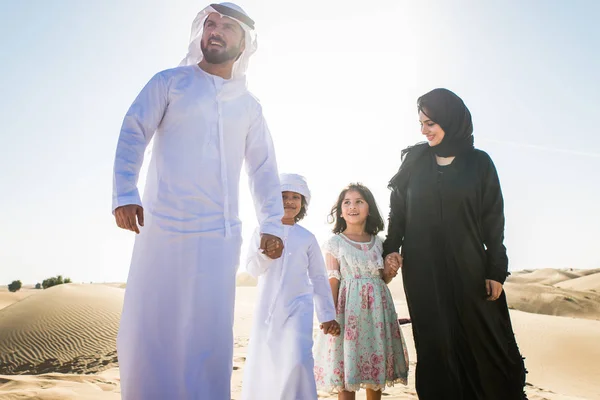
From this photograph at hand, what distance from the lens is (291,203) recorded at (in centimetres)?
421

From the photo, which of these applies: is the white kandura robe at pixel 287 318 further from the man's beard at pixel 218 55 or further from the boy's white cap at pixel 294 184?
the man's beard at pixel 218 55

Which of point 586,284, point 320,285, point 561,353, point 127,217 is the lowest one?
point 561,353

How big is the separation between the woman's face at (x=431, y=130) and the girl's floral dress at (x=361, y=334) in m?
1.27

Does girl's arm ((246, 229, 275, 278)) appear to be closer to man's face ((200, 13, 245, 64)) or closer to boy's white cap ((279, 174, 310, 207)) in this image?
boy's white cap ((279, 174, 310, 207))

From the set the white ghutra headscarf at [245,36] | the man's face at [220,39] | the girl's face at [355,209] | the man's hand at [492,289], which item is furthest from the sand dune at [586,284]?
the man's face at [220,39]

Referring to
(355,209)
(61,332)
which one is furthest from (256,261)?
(61,332)

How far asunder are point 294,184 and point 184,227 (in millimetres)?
1874

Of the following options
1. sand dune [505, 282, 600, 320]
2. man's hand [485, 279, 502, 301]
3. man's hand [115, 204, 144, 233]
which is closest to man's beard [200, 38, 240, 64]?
man's hand [115, 204, 144, 233]

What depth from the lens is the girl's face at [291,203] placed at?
4176 mm

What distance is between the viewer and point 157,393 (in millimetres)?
2295

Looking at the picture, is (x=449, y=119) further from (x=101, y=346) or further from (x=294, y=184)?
(x=101, y=346)

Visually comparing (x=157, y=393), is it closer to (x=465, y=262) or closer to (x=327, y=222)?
(x=465, y=262)

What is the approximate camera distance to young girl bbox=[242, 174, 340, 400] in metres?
3.42

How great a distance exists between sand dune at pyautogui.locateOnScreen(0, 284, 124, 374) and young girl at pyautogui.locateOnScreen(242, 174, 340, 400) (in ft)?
29.7
